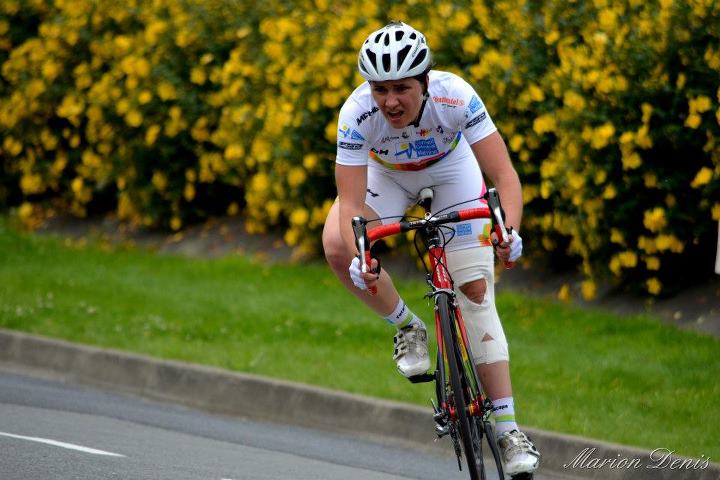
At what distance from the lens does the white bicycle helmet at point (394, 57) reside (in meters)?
5.93

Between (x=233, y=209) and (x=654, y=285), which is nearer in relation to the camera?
(x=654, y=285)

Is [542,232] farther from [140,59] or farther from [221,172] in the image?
[140,59]

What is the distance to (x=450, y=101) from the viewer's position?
618 cm

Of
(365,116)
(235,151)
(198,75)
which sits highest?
(365,116)

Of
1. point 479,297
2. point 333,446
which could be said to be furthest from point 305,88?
point 479,297

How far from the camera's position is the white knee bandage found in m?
6.36

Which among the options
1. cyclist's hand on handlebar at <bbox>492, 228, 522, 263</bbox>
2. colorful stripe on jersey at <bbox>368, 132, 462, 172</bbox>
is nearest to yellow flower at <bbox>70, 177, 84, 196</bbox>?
colorful stripe on jersey at <bbox>368, 132, 462, 172</bbox>

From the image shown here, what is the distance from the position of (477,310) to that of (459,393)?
0.59m

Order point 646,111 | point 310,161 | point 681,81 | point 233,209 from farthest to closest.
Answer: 1. point 233,209
2. point 310,161
3. point 646,111
4. point 681,81

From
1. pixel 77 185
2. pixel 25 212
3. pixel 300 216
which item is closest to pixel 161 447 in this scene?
pixel 300 216

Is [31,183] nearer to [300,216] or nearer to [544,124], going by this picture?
[300,216]

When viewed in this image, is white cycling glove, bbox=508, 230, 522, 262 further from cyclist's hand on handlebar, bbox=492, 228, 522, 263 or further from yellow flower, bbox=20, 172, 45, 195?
yellow flower, bbox=20, 172, 45, 195

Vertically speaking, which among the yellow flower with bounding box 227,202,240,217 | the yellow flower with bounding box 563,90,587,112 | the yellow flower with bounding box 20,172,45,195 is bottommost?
the yellow flower with bounding box 227,202,240,217

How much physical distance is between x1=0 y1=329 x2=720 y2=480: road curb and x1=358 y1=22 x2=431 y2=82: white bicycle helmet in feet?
8.36
